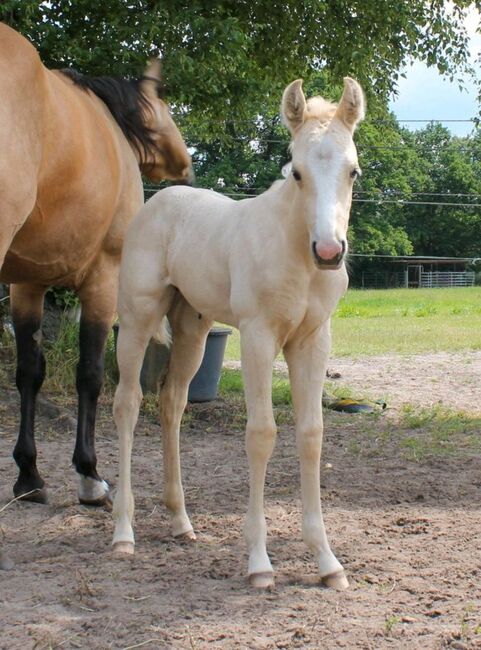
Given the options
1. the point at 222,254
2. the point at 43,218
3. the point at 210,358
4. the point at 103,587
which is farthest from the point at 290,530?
the point at 210,358

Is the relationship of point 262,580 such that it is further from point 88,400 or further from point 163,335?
point 88,400

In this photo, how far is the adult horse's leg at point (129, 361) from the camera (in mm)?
4012

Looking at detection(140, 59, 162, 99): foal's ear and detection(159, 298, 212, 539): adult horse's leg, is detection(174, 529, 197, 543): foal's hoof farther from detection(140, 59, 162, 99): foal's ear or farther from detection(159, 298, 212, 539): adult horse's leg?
detection(140, 59, 162, 99): foal's ear

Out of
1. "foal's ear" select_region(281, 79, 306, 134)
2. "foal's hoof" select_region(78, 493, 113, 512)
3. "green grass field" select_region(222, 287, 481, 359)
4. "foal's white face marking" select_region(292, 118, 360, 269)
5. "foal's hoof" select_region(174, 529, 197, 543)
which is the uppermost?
"foal's ear" select_region(281, 79, 306, 134)

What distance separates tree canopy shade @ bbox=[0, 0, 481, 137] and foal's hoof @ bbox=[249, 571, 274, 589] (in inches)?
225

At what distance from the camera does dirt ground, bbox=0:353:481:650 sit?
2926mm

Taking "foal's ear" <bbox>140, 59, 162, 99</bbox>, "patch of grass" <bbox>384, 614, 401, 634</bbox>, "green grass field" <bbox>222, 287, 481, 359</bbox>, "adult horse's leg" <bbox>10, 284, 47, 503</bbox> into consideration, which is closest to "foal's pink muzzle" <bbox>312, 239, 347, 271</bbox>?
"patch of grass" <bbox>384, 614, 401, 634</bbox>

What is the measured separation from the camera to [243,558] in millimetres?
3781

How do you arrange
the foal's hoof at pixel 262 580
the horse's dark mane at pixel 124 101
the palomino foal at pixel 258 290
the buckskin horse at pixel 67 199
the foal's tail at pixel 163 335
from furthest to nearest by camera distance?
the horse's dark mane at pixel 124 101 < the foal's tail at pixel 163 335 < the buckskin horse at pixel 67 199 < the foal's hoof at pixel 262 580 < the palomino foal at pixel 258 290

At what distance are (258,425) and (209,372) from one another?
438 cm

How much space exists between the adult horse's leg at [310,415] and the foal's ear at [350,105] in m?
0.86

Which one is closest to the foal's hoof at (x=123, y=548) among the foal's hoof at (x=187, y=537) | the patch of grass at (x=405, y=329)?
the foal's hoof at (x=187, y=537)

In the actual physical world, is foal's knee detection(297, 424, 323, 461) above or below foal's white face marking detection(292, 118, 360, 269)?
below

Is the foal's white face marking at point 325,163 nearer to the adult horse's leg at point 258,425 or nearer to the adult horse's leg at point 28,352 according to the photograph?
the adult horse's leg at point 258,425
